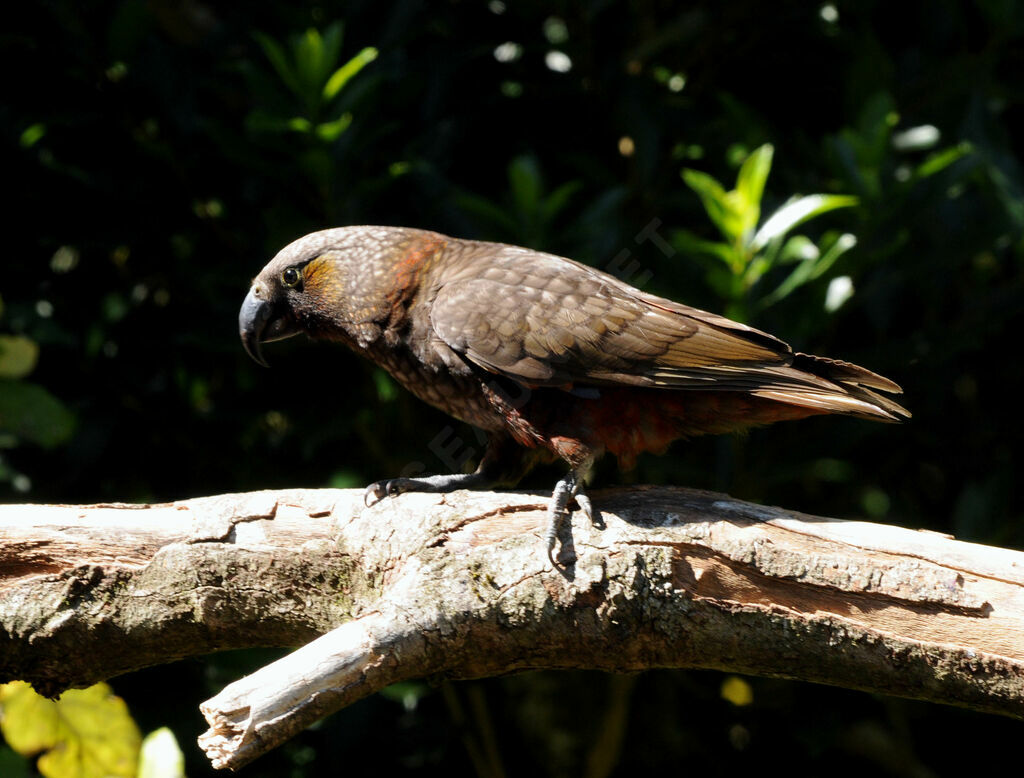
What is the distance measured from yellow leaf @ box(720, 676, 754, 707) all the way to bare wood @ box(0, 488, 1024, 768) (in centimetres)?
179

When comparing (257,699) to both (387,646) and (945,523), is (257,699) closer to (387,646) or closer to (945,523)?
(387,646)

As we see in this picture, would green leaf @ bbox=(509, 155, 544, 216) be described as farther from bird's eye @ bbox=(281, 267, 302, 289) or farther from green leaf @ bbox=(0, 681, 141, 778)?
green leaf @ bbox=(0, 681, 141, 778)

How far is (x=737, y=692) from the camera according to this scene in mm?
4047

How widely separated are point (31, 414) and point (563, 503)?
1.86 meters

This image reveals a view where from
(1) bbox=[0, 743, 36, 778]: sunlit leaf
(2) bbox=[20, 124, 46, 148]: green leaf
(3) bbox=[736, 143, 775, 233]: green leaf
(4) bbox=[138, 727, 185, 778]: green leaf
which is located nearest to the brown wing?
(3) bbox=[736, 143, 775, 233]: green leaf

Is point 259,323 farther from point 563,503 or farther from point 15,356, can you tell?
point 563,503

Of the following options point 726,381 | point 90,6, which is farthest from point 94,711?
point 90,6

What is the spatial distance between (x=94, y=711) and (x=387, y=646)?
982 millimetres

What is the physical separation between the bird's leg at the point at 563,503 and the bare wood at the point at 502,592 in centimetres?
4

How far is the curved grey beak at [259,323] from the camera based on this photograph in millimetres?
3162

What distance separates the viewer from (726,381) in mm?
2781

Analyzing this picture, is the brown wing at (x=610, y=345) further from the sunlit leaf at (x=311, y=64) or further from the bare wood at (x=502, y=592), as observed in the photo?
the sunlit leaf at (x=311, y=64)

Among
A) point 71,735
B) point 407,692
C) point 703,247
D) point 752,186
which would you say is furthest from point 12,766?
point 752,186

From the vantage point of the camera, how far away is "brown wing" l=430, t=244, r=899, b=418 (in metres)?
2.78
